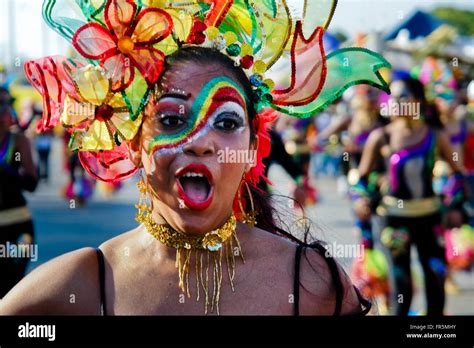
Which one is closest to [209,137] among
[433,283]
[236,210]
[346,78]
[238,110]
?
[238,110]

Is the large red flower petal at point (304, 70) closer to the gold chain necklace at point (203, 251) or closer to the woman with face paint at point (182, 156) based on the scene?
the woman with face paint at point (182, 156)

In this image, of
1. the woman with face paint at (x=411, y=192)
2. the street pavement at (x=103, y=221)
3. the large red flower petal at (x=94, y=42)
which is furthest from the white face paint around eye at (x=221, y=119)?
the woman with face paint at (x=411, y=192)

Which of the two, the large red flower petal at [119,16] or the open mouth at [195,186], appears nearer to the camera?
the open mouth at [195,186]

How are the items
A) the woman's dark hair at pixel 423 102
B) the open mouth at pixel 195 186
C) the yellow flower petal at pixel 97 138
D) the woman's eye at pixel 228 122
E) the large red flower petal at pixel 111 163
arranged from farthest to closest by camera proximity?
the woman's dark hair at pixel 423 102 → the large red flower petal at pixel 111 163 → the yellow flower petal at pixel 97 138 → the woman's eye at pixel 228 122 → the open mouth at pixel 195 186

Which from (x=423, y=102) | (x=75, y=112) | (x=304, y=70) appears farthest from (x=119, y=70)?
(x=423, y=102)

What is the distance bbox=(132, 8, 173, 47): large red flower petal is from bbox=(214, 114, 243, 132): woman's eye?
312 mm

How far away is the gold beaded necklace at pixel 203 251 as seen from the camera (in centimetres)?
291

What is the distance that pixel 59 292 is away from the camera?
9.38 feet

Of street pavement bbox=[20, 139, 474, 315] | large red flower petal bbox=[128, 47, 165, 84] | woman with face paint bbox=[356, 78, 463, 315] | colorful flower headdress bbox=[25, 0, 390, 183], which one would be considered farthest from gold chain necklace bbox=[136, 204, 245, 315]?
woman with face paint bbox=[356, 78, 463, 315]

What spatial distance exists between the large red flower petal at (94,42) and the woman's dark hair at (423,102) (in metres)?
4.52

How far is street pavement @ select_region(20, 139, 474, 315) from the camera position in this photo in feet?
27.5

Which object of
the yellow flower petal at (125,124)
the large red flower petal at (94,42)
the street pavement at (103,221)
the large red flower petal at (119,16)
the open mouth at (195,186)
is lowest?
the street pavement at (103,221)

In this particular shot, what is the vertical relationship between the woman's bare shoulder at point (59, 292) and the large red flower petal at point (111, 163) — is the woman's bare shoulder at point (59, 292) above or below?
below

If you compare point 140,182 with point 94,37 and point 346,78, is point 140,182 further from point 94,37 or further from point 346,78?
point 346,78
